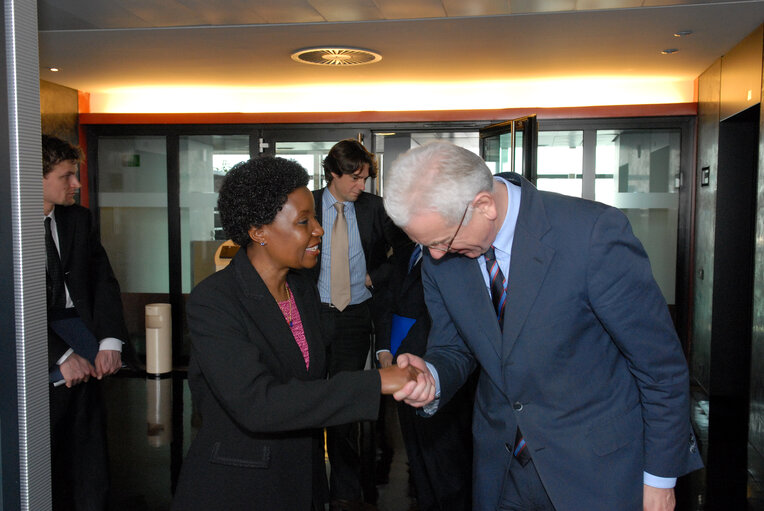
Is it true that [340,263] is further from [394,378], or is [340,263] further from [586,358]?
[586,358]

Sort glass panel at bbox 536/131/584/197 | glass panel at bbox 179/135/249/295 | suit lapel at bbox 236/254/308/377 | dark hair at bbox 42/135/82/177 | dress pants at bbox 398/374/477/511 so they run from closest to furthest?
suit lapel at bbox 236/254/308/377 < dark hair at bbox 42/135/82/177 < dress pants at bbox 398/374/477/511 < glass panel at bbox 536/131/584/197 < glass panel at bbox 179/135/249/295

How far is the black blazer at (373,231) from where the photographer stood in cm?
417

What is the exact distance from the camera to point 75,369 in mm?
2789

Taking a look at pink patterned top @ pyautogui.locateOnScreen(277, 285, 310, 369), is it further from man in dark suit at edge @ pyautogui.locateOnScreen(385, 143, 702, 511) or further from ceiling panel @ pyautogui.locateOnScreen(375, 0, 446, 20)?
ceiling panel @ pyautogui.locateOnScreen(375, 0, 446, 20)

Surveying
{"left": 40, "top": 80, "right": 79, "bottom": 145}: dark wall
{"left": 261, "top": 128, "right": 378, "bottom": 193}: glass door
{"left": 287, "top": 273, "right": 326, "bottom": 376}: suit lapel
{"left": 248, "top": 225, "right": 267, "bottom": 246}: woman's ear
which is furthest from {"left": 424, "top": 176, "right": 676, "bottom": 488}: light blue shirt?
{"left": 40, "top": 80, "right": 79, "bottom": 145}: dark wall

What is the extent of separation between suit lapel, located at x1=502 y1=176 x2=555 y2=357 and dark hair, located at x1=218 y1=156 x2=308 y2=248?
0.75m

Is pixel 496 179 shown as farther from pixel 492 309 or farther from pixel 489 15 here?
pixel 489 15

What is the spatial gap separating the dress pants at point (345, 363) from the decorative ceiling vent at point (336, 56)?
231 centimetres

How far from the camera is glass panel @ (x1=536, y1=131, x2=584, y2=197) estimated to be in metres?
6.95

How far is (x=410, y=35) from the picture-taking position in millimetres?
4746

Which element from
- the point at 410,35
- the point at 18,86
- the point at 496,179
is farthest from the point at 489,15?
the point at 18,86

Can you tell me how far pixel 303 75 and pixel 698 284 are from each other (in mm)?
4442

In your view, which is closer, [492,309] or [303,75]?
[492,309]

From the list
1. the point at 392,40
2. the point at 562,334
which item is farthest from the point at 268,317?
the point at 392,40
